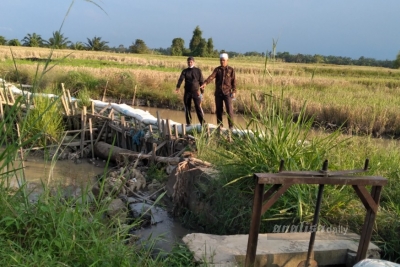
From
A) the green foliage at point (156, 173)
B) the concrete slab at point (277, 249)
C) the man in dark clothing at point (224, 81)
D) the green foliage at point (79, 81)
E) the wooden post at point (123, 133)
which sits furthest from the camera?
the green foliage at point (79, 81)

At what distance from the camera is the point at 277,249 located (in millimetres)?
3221

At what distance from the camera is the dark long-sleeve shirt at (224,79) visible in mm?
7789

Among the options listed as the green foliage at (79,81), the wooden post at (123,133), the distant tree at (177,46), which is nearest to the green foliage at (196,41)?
the distant tree at (177,46)

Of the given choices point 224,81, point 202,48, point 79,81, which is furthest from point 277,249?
point 202,48

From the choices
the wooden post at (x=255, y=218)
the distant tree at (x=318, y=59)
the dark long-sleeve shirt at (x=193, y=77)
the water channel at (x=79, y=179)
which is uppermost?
the distant tree at (x=318, y=59)

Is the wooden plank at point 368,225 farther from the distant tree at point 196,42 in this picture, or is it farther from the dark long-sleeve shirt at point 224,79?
the distant tree at point 196,42

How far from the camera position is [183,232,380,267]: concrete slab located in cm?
305

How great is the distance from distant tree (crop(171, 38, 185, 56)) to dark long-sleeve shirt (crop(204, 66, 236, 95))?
47.1m

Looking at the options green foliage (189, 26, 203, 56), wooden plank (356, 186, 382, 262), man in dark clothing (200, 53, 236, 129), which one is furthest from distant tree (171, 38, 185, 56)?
wooden plank (356, 186, 382, 262)

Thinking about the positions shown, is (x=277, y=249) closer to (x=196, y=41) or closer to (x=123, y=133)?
(x=123, y=133)

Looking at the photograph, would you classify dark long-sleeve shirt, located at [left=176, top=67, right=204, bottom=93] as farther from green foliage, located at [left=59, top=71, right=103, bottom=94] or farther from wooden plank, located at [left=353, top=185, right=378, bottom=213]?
green foliage, located at [left=59, top=71, right=103, bottom=94]

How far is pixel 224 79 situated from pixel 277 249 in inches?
197

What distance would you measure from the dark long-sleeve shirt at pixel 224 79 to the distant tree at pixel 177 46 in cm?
4706

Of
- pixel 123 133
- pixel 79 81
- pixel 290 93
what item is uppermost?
pixel 290 93
